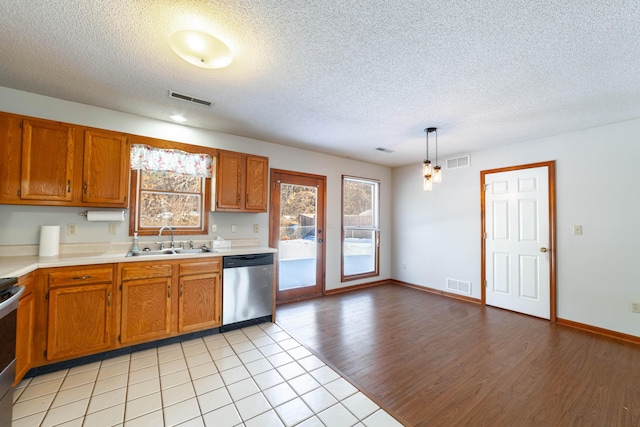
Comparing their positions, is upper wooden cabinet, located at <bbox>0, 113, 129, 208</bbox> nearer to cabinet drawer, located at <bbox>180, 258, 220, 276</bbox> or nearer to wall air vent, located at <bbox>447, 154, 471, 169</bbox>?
cabinet drawer, located at <bbox>180, 258, 220, 276</bbox>

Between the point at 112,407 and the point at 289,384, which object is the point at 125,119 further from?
the point at 289,384

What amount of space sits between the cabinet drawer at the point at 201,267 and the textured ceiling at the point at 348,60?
166cm

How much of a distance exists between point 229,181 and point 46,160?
5.47 feet

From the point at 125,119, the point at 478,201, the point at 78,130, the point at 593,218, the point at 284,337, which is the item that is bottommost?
the point at 284,337

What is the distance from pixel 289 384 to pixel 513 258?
358 cm

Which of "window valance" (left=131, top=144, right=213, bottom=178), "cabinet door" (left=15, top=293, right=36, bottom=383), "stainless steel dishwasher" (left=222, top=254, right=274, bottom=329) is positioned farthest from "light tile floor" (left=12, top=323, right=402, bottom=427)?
"window valance" (left=131, top=144, right=213, bottom=178)

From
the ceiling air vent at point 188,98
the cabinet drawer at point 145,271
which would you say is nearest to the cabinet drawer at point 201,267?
the cabinet drawer at point 145,271

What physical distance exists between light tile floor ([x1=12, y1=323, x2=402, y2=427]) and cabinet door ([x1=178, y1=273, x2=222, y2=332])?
0.29 metres

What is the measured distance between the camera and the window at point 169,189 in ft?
9.93

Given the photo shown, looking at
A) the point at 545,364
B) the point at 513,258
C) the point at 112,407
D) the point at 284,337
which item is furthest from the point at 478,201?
the point at 112,407

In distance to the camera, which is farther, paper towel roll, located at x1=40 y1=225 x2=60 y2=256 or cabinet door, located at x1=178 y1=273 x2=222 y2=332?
cabinet door, located at x1=178 y1=273 x2=222 y2=332

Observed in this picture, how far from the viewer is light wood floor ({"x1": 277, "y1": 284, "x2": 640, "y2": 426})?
5.95 feet

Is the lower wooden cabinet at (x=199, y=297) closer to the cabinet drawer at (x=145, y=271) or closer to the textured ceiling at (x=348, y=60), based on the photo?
the cabinet drawer at (x=145, y=271)

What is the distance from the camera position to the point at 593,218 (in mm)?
3191
